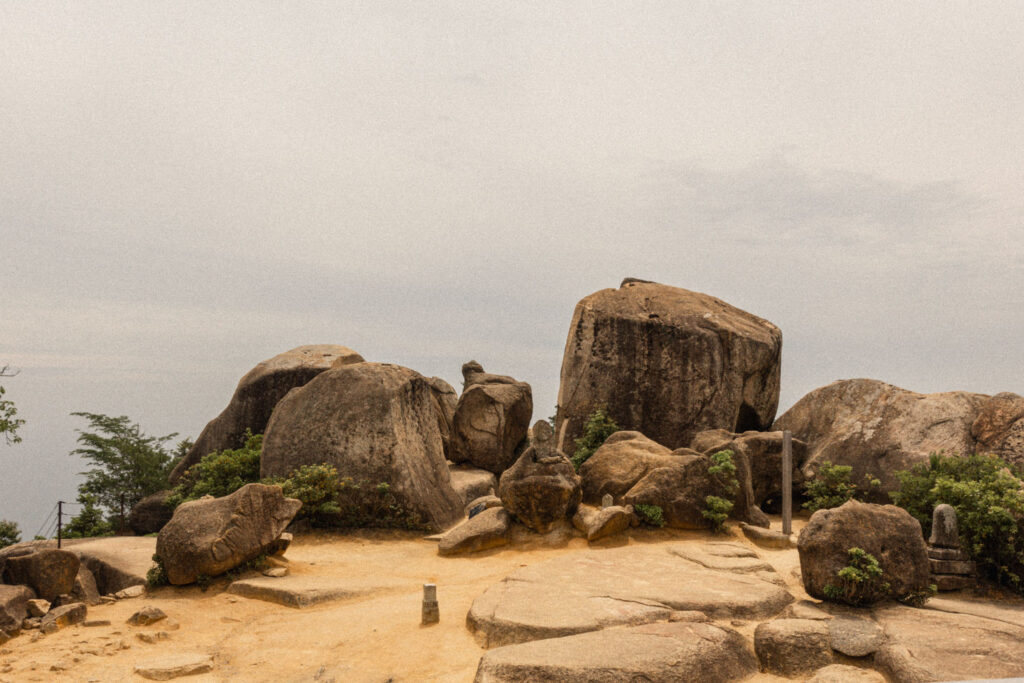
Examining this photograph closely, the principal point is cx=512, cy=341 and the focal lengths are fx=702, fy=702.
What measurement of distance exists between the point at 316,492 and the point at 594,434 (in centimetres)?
779

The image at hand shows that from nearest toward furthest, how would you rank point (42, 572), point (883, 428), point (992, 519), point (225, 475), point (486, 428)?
point (992, 519) < point (42, 572) < point (883, 428) < point (225, 475) < point (486, 428)

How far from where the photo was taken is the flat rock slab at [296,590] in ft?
34.2

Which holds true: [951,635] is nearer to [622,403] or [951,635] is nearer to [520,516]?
[520,516]

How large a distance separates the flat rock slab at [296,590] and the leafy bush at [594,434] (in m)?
9.03

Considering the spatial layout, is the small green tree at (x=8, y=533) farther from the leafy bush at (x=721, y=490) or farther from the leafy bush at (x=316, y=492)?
the leafy bush at (x=721, y=490)

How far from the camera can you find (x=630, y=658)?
6.89 metres

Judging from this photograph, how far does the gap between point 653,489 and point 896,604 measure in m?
4.92

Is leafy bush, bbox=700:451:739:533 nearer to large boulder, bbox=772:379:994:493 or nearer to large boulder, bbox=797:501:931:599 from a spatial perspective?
large boulder, bbox=797:501:931:599

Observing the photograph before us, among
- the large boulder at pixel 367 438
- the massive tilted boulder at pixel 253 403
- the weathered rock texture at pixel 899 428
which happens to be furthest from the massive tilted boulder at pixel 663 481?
the massive tilted boulder at pixel 253 403

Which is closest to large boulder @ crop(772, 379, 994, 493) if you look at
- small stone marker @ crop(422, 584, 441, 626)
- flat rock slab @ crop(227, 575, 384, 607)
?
small stone marker @ crop(422, 584, 441, 626)

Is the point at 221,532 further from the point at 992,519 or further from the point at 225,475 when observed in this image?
the point at 992,519

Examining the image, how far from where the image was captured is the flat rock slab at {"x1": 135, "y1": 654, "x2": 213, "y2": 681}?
7.74 meters

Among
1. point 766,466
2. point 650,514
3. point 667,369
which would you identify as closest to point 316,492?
point 650,514

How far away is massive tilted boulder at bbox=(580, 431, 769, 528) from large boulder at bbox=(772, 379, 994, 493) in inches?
157
